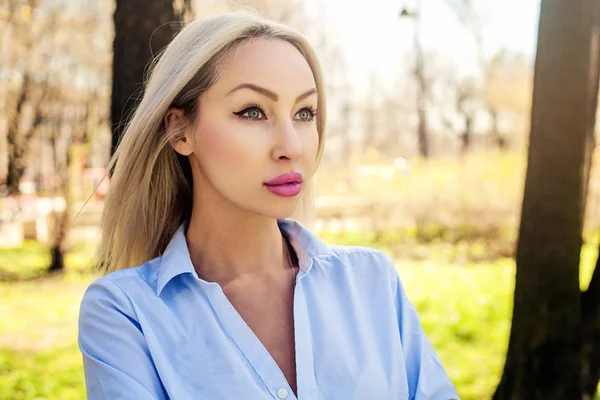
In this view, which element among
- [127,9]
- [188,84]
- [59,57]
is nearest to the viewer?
[188,84]

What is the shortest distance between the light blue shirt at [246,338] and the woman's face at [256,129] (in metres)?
0.26

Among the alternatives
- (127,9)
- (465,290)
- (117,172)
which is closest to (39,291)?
(465,290)

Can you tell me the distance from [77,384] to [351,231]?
7707 millimetres

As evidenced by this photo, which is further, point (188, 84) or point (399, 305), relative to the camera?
point (399, 305)

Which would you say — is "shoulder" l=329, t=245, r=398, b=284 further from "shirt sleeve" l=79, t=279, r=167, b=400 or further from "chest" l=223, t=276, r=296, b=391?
"shirt sleeve" l=79, t=279, r=167, b=400

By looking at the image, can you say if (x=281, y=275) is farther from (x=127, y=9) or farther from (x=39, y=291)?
(x=39, y=291)

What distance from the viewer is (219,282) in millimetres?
1955

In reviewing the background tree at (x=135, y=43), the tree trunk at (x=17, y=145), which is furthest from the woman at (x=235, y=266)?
the tree trunk at (x=17, y=145)

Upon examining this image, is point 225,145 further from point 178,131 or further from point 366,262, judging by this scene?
point 366,262

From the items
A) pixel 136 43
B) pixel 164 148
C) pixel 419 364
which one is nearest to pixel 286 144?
pixel 164 148

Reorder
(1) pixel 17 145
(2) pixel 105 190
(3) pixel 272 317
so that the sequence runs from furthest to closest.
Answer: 1. (1) pixel 17 145
2. (2) pixel 105 190
3. (3) pixel 272 317

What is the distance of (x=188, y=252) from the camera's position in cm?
195

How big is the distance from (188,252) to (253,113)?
1.42ft

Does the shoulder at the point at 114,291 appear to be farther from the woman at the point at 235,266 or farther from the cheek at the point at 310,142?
the cheek at the point at 310,142
